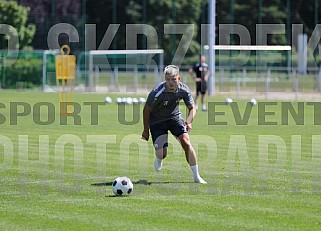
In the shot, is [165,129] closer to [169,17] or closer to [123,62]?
[123,62]

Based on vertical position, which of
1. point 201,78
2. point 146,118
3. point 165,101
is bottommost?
point 146,118

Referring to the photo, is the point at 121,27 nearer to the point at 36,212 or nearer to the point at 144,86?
the point at 144,86

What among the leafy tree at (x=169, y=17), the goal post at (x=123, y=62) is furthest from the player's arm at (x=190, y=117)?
the leafy tree at (x=169, y=17)

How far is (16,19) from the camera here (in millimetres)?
47969

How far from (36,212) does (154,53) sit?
3864 centimetres

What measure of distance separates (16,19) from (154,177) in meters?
35.5

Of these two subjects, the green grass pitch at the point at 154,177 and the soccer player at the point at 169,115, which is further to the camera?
the soccer player at the point at 169,115

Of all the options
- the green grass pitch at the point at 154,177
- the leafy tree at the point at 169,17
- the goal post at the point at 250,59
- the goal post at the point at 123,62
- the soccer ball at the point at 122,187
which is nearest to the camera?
the green grass pitch at the point at 154,177

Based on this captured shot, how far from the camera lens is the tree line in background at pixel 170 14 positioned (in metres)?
51.8

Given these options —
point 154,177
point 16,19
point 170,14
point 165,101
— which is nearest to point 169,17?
point 170,14

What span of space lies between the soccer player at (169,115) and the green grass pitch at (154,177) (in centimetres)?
49

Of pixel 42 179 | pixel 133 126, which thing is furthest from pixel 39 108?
pixel 42 179

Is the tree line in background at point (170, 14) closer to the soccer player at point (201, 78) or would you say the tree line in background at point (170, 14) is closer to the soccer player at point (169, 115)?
the soccer player at point (201, 78)

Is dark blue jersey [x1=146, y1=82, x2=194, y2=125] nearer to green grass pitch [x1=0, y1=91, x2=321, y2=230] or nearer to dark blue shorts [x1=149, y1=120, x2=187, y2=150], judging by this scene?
dark blue shorts [x1=149, y1=120, x2=187, y2=150]
